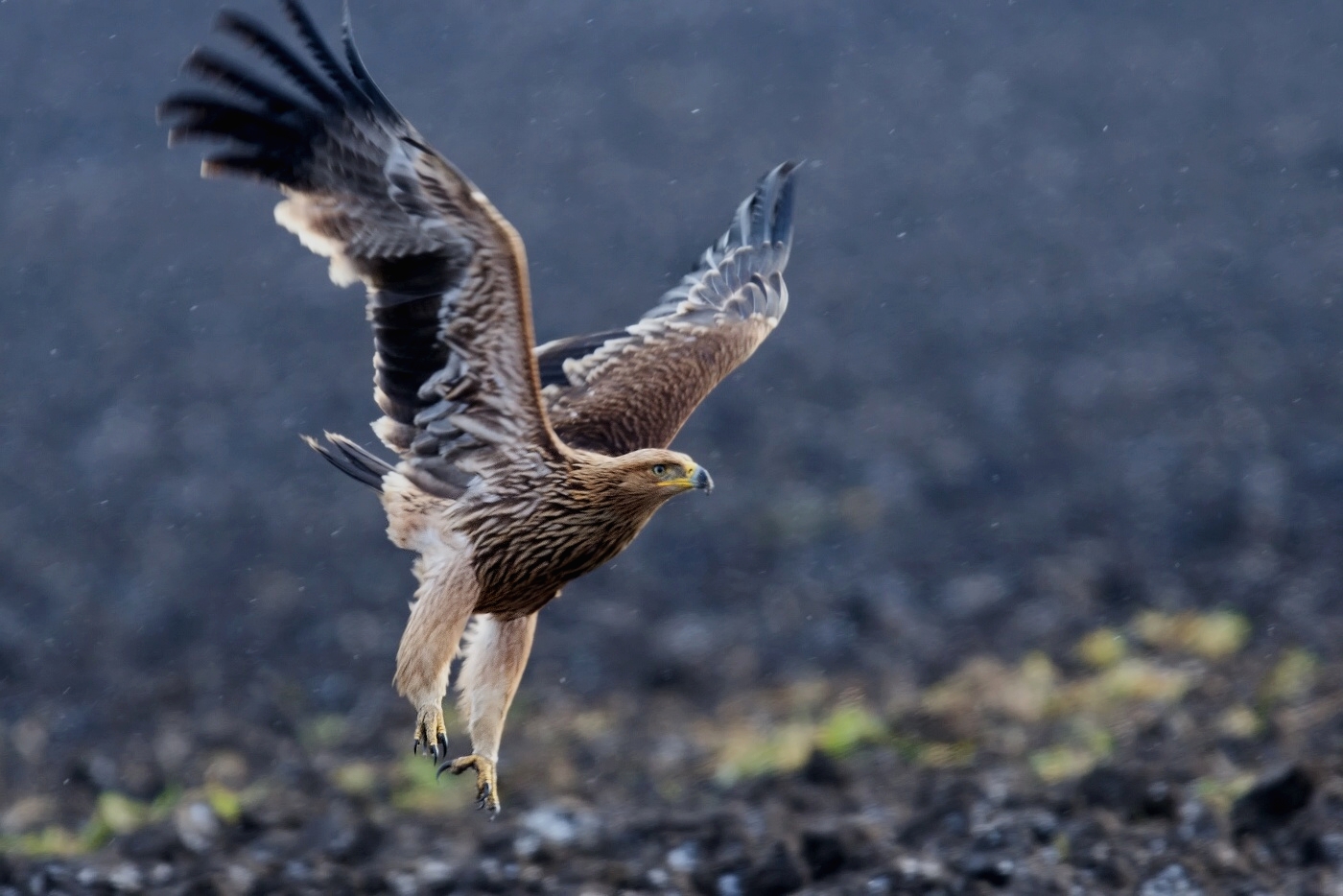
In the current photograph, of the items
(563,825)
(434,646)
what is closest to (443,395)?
(434,646)

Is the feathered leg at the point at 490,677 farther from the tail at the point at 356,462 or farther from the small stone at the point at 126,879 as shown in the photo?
the small stone at the point at 126,879

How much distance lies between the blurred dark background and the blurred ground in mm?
41

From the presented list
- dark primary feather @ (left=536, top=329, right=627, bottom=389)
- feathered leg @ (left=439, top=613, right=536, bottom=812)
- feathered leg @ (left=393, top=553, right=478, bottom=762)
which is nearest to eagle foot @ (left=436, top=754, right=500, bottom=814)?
feathered leg @ (left=439, top=613, right=536, bottom=812)

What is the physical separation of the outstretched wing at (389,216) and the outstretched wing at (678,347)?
3.63 ft

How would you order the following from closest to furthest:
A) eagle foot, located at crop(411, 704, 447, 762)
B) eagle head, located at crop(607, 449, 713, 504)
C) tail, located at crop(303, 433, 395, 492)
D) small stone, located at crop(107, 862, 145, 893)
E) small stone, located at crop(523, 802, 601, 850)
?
eagle foot, located at crop(411, 704, 447, 762)
eagle head, located at crop(607, 449, 713, 504)
tail, located at crop(303, 433, 395, 492)
small stone, located at crop(107, 862, 145, 893)
small stone, located at crop(523, 802, 601, 850)

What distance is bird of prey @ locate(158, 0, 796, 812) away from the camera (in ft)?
19.6

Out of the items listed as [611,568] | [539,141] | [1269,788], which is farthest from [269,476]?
[1269,788]

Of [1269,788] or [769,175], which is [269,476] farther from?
[1269,788]

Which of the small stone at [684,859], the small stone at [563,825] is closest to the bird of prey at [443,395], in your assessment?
the small stone at [684,859]

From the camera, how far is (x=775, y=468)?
43.1ft

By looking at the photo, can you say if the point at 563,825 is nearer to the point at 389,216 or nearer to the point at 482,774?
the point at 482,774

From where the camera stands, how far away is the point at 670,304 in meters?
8.57

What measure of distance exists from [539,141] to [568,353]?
9.19 metres

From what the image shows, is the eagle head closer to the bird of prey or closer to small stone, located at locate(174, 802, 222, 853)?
the bird of prey
